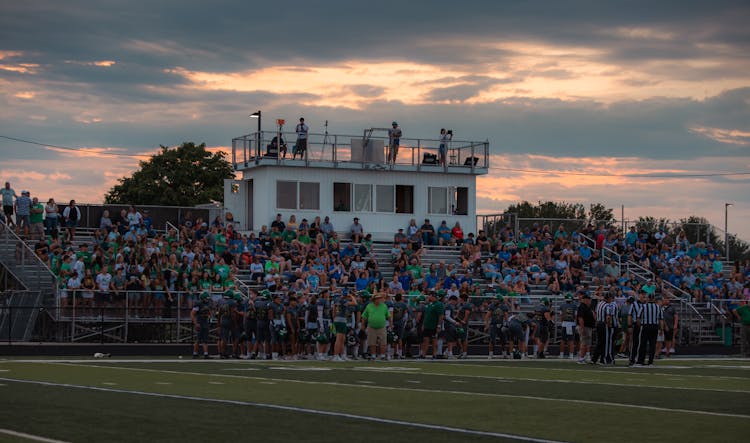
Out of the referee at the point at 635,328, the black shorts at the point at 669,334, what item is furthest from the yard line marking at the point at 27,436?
the black shorts at the point at 669,334

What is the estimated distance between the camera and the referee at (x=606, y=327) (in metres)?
25.4

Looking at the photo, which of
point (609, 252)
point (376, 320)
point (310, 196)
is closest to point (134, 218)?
point (310, 196)

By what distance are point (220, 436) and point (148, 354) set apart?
18.7 m

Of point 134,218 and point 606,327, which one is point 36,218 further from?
point 606,327

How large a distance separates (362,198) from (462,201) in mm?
4137

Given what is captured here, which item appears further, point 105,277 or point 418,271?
point 418,271

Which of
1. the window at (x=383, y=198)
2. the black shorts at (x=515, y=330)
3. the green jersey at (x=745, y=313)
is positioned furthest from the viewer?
the window at (x=383, y=198)

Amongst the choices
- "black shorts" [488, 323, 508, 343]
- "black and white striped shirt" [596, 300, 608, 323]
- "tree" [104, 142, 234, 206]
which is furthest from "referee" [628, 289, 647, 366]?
"tree" [104, 142, 234, 206]

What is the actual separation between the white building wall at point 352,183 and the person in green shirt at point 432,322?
13686mm

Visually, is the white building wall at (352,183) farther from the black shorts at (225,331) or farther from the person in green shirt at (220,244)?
the black shorts at (225,331)

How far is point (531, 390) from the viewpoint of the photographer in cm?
1725

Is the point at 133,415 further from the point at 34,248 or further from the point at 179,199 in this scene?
the point at 179,199

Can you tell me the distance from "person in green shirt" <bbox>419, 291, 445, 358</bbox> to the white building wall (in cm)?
1369

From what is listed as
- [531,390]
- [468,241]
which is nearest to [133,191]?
[468,241]
